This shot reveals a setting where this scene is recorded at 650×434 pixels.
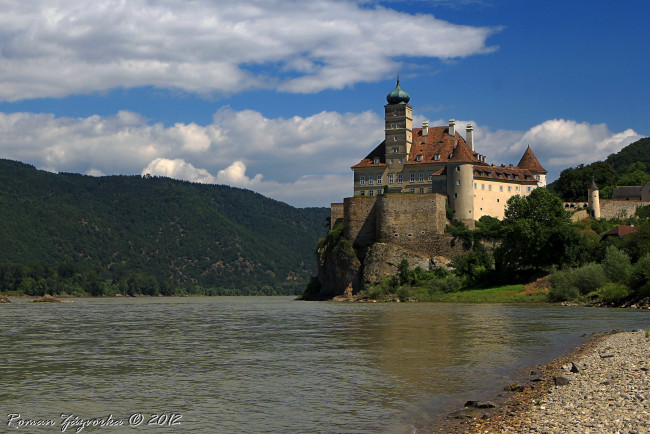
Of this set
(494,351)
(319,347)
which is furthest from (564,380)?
(319,347)

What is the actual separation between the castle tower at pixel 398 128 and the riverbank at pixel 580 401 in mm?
69631

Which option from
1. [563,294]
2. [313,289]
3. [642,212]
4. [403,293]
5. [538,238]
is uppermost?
[642,212]

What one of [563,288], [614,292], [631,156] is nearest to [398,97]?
[563,288]

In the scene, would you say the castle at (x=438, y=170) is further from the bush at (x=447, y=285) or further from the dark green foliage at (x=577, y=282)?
the dark green foliage at (x=577, y=282)

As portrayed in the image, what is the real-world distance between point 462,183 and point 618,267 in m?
29.6

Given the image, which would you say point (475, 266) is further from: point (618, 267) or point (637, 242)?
point (618, 267)

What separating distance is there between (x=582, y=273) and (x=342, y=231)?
3647 centimetres

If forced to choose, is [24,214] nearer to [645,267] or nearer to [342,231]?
[342,231]

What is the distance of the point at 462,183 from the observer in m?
85.3

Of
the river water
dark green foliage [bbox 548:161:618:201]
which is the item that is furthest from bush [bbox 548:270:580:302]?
dark green foliage [bbox 548:161:618:201]

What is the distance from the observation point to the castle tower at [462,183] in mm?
84875

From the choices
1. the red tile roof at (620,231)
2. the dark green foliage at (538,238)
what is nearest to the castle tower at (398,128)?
the dark green foliage at (538,238)

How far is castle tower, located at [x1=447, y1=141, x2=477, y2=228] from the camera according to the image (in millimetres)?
84875

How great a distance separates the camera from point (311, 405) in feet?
63.0
